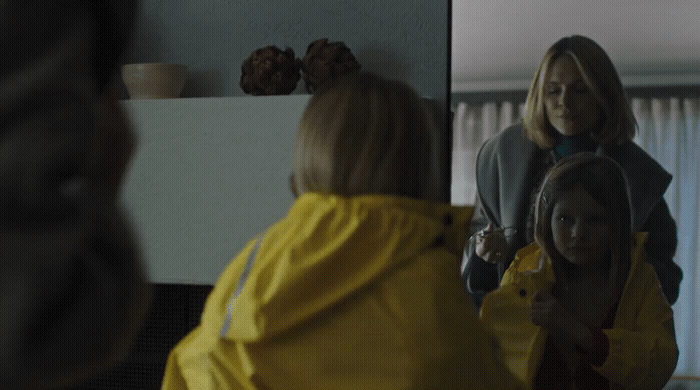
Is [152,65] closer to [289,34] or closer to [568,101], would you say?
[289,34]

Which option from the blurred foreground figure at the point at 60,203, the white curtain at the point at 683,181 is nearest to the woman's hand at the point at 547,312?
the white curtain at the point at 683,181

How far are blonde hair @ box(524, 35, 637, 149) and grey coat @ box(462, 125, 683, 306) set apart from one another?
0.02 m

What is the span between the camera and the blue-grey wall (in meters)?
1.63

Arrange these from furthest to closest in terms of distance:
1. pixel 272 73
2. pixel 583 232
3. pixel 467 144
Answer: pixel 272 73 → pixel 467 144 → pixel 583 232

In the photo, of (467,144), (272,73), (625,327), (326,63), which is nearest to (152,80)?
(272,73)

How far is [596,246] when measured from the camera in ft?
4.55

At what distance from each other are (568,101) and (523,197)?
0.19 metres

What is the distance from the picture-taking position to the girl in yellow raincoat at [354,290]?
96cm

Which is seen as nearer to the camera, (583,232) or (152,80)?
(583,232)

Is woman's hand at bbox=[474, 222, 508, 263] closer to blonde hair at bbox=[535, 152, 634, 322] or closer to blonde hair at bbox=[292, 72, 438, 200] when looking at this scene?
blonde hair at bbox=[535, 152, 634, 322]

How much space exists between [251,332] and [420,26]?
0.90 m

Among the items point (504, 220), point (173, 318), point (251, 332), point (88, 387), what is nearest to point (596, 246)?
point (504, 220)

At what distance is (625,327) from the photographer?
54.5 inches

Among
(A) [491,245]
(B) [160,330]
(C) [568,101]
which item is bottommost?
(B) [160,330]
